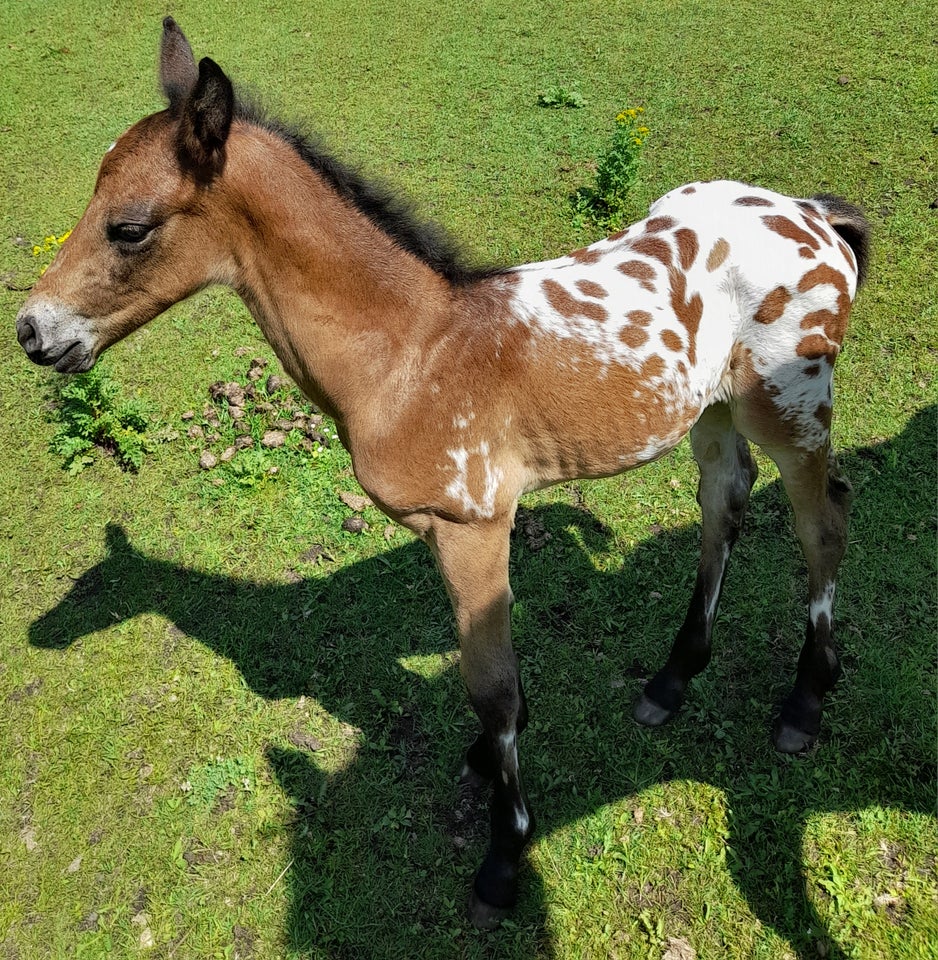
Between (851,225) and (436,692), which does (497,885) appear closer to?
(436,692)

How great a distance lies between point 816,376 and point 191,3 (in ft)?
32.5

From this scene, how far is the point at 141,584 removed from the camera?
12.8 ft

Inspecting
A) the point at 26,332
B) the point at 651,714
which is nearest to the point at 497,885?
the point at 651,714

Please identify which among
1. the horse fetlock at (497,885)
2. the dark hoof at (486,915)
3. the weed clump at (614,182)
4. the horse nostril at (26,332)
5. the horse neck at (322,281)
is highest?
the horse neck at (322,281)

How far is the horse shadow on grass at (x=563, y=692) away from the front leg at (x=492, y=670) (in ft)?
0.46

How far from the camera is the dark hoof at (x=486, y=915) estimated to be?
2635 millimetres

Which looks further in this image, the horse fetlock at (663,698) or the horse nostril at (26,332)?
the horse fetlock at (663,698)

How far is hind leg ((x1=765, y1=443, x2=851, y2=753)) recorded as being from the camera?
2.83 m

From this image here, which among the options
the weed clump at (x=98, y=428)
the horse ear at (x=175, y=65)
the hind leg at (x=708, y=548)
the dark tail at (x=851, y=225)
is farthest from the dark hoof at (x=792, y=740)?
the weed clump at (x=98, y=428)

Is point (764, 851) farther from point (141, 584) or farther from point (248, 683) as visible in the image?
point (141, 584)

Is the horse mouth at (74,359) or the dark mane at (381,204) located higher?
the dark mane at (381,204)

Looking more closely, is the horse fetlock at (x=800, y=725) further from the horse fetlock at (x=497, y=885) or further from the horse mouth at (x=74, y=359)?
the horse mouth at (x=74, y=359)

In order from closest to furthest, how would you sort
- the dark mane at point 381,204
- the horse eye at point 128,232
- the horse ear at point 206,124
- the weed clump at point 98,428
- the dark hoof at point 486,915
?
the horse ear at point 206,124, the horse eye at point 128,232, the dark mane at point 381,204, the dark hoof at point 486,915, the weed clump at point 98,428

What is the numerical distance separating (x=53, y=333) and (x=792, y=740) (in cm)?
314
